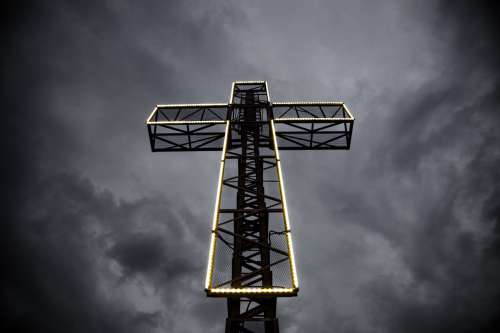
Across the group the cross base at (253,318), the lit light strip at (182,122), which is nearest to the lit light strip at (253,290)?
the cross base at (253,318)

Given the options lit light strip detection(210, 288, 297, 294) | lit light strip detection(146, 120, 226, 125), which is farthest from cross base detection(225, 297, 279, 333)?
lit light strip detection(146, 120, 226, 125)

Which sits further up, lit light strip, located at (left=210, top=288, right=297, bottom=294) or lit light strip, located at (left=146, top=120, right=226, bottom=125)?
lit light strip, located at (left=146, top=120, right=226, bottom=125)

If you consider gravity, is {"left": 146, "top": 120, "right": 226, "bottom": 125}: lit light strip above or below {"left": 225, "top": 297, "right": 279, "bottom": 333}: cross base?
above

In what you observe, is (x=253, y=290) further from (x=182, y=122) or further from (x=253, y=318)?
(x=182, y=122)

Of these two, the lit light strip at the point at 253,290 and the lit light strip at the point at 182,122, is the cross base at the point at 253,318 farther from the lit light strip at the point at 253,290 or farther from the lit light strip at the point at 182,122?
the lit light strip at the point at 182,122

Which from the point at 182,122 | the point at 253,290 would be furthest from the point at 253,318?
the point at 182,122

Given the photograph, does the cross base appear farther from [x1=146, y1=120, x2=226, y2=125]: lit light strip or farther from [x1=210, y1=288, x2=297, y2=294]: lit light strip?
[x1=146, y1=120, x2=226, y2=125]: lit light strip

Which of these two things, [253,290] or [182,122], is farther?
[182,122]

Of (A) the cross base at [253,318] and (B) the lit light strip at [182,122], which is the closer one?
(A) the cross base at [253,318]

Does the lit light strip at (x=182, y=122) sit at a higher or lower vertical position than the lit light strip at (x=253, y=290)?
higher

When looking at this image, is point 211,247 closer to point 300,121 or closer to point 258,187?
point 258,187

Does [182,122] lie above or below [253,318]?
above

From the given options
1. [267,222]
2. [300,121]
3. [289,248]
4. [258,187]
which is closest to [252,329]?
[289,248]

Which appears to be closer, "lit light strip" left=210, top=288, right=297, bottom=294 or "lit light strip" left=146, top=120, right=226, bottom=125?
"lit light strip" left=210, top=288, right=297, bottom=294
